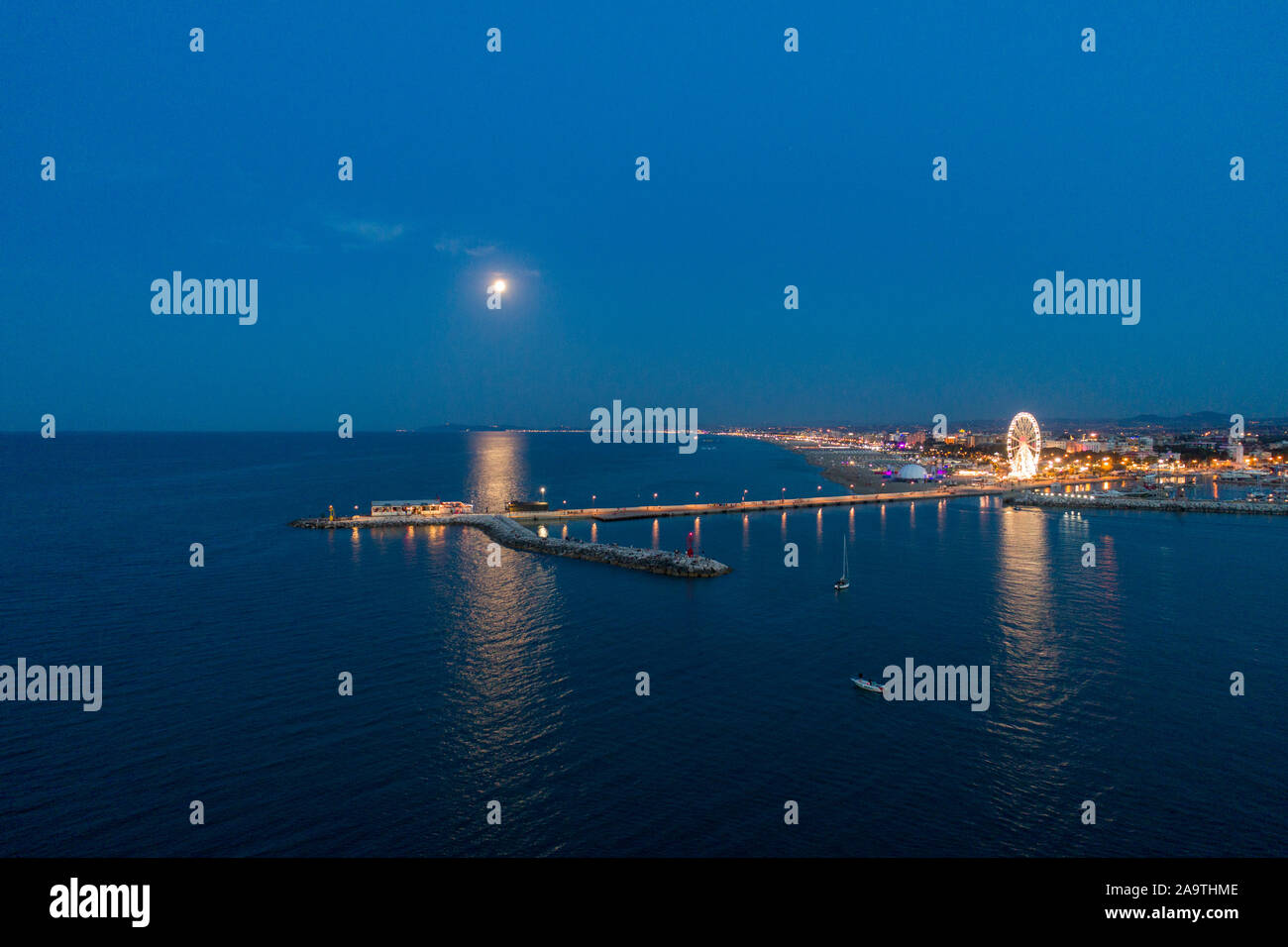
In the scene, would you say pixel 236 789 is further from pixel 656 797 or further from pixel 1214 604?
pixel 1214 604

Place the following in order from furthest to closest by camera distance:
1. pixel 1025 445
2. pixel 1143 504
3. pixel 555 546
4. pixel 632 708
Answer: pixel 1025 445, pixel 1143 504, pixel 555 546, pixel 632 708

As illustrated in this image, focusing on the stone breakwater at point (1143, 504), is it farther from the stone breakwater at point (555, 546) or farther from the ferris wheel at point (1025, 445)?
the stone breakwater at point (555, 546)

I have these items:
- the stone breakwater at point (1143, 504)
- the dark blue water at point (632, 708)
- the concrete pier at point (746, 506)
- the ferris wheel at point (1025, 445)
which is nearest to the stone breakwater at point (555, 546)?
the dark blue water at point (632, 708)

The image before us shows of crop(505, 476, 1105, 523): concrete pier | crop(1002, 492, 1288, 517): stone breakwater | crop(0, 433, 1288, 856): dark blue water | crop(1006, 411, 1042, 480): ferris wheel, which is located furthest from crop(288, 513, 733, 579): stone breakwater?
crop(1006, 411, 1042, 480): ferris wheel

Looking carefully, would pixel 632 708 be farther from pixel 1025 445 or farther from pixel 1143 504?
pixel 1025 445

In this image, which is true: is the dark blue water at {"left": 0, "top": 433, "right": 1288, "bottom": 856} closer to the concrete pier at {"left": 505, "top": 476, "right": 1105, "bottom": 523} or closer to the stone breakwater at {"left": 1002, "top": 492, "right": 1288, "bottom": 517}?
the concrete pier at {"left": 505, "top": 476, "right": 1105, "bottom": 523}

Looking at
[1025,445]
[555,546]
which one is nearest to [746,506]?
[555,546]
